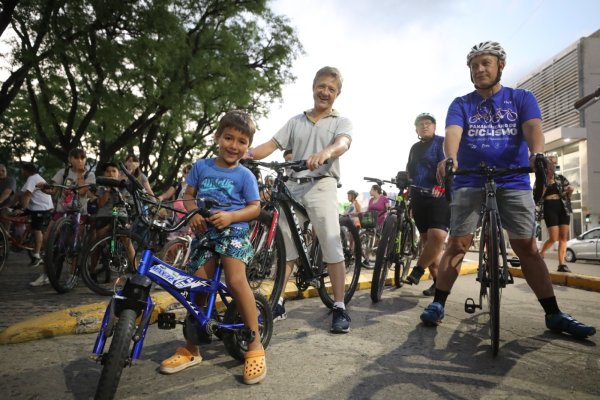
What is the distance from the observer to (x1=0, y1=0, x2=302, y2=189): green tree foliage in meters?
10.8

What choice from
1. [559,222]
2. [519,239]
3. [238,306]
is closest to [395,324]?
[519,239]

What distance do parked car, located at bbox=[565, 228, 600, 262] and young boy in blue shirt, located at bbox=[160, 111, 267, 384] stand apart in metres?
17.3

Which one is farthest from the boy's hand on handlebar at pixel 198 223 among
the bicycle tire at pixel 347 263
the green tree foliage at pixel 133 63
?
the green tree foliage at pixel 133 63

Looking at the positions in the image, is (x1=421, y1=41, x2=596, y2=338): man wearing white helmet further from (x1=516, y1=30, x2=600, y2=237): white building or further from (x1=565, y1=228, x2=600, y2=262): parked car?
(x1=516, y1=30, x2=600, y2=237): white building

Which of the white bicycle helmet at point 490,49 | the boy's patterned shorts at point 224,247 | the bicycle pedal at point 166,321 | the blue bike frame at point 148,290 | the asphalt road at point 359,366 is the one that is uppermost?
the white bicycle helmet at point 490,49

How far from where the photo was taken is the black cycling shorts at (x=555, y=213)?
682 cm

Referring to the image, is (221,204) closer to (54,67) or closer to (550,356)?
Result: (550,356)

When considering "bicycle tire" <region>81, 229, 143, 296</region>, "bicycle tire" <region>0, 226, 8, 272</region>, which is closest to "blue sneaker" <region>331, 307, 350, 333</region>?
"bicycle tire" <region>81, 229, 143, 296</region>

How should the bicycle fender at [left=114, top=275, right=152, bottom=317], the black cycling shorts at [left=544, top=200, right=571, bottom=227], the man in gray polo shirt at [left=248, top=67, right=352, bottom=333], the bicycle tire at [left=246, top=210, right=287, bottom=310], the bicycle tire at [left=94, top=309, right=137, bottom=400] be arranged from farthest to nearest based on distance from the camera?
the black cycling shorts at [left=544, top=200, right=571, bottom=227]
the man in gray polo shirt at [left=248, top=67, right=352, bottom=333]
the bicycle tire at [left=246, top=210, right=287, bottom=310]
the bicycle fender at [left=114, top=275, right=152, bottom=317]
the bicycle tire at [left=94, top=309, right=137, bottom=400]

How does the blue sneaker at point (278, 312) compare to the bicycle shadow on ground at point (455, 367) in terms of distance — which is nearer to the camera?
the bicycle shadow on ground at point (455, 367)

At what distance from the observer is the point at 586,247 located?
15484mm

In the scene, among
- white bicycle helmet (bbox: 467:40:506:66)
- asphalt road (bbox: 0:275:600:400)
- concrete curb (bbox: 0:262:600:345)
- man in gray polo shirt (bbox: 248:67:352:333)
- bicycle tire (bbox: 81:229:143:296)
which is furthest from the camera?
bicycle tire (bbox: 81:229:143:296)

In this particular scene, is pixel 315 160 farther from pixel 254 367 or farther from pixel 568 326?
pixel 568 326

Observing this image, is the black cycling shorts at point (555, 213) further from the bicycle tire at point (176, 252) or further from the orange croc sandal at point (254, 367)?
the orange croc sandal at point (254, 367)
